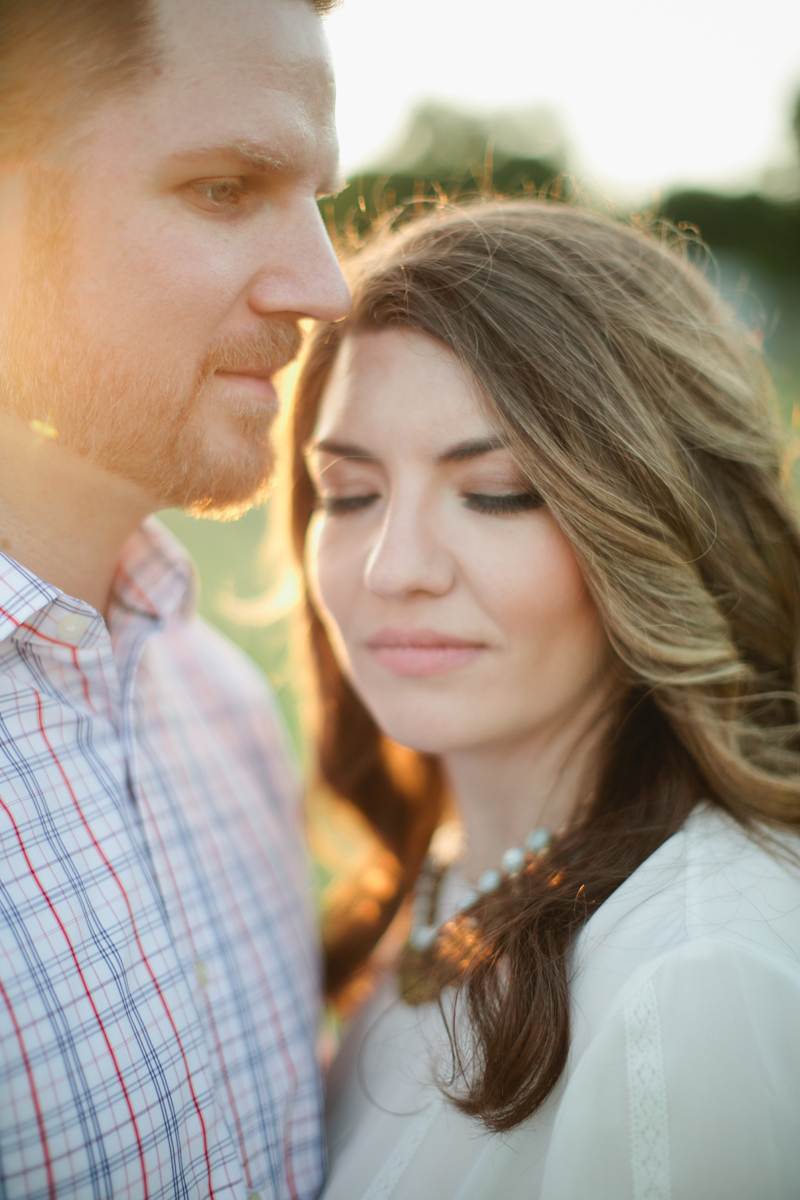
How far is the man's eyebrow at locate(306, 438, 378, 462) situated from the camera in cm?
193

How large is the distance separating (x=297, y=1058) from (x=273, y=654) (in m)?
6.51

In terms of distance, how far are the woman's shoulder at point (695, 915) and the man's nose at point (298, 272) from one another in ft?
4.76

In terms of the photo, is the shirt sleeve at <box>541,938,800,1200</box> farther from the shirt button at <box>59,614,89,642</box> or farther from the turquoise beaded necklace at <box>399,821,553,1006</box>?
the shirt button at <box>59,614,89,642</box>

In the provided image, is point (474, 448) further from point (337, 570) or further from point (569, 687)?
point (569, 687)

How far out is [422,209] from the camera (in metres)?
2.51

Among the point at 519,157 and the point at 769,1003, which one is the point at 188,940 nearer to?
the point at 769,1003

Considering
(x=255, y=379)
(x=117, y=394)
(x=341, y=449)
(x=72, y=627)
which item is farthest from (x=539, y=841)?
(x=117, y=394)

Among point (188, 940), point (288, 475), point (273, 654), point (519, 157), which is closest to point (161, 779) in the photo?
point (188, 940)

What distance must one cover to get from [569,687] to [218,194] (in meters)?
1.39

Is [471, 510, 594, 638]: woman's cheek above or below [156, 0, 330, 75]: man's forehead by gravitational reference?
below

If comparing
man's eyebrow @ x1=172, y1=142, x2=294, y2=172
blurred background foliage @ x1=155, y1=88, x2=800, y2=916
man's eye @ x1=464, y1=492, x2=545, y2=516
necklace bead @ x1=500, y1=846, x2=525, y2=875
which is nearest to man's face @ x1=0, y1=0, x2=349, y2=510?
man's eyebrow @ x1=172, y1=142, x2=294, y2=172

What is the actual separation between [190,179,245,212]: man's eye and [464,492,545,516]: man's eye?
826mm

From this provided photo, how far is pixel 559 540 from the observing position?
72.5 inches

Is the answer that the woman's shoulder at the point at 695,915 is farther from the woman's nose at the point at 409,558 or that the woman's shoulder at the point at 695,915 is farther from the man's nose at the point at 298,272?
the man's nose at the point at 298,272
